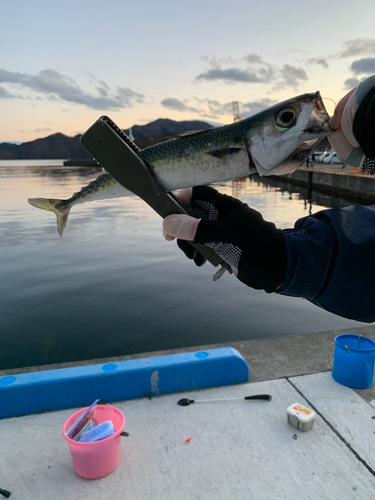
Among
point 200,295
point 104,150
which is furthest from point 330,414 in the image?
point 200,295

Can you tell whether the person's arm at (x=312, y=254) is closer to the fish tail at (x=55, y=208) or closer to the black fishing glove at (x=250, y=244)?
the black fishing glove at (x=250, y=244)

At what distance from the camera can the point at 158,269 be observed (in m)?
12.8

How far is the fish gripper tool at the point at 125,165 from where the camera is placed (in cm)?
179

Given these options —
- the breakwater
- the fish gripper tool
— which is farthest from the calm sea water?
the breakwater

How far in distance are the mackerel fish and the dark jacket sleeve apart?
1.15 ft

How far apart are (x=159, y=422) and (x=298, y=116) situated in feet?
10.7

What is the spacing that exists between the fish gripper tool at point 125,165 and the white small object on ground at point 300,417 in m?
2.43

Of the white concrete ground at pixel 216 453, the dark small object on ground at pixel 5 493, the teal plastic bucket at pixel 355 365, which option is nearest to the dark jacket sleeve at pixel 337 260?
the white concrete ground at pixel 216 453

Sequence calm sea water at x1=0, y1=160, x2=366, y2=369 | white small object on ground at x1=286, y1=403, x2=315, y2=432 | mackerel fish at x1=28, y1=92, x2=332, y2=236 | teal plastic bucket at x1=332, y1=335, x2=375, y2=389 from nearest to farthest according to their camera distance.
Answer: mackerel fish at x1=28, y1=92, x2=332, y2=236 < white small object on ground at x1=286, y1=403, x2=315, y2=432 < teal plastic bucket at x1=332, y1=335, x2=375, y2=389 < calm sea water at x1=0, y1=160, x2=366, y2=369

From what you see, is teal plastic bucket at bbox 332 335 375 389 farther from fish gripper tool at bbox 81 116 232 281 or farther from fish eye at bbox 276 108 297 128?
fish eye at bbox 276 108 297 128

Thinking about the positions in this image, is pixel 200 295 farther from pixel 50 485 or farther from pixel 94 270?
pixel 50 485

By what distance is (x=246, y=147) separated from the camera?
1.82 metres

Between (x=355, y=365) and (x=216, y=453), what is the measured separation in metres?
1.94

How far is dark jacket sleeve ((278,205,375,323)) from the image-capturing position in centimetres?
148
